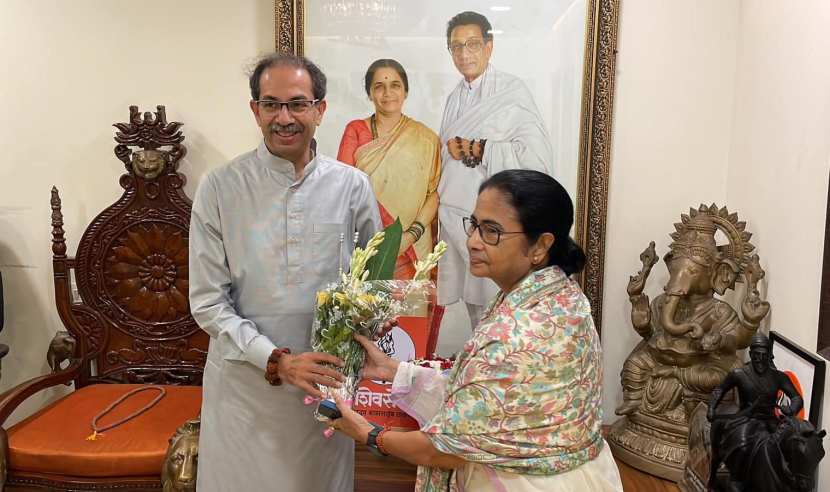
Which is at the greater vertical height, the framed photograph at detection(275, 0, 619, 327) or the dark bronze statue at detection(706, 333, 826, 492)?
the framed photograph at detection(275, 0, 619, 327)

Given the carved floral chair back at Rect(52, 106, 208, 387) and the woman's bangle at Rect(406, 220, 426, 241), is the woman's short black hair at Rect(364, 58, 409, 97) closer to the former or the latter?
the woman's bangle at Rect(406, 220, 426, 241)

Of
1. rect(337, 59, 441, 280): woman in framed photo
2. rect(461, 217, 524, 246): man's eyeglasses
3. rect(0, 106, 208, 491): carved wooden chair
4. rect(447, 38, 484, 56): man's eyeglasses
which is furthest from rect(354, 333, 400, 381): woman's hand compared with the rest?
rect(447, 38, 484, 56): man's eyeglasses

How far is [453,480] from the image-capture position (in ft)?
4.79

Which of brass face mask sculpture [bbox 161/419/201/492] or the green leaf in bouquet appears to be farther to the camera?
brass face mask sculpture [bbox 161/419/201/492]

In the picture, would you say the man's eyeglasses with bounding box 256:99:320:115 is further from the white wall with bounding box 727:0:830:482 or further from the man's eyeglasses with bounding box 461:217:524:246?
the white wall with bounding box 727:0:830:482

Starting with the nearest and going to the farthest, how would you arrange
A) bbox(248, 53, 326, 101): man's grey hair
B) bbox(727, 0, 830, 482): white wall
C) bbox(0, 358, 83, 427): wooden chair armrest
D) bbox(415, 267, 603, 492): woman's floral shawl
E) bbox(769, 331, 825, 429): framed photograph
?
bbox(415, 267, 603, 492): woman's floral shawl, bbox(248, 53, 326, 101): man's grey hair, bbox(769, 331, 825, 429): framed photograph, bbox(727, 0, 830, 482): white wall, bbox(0, 358, 83, 427): wooden chair armrest

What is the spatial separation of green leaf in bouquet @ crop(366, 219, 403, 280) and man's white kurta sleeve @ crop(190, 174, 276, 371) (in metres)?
0.37

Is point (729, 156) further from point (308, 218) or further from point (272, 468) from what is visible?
point (272, 468)

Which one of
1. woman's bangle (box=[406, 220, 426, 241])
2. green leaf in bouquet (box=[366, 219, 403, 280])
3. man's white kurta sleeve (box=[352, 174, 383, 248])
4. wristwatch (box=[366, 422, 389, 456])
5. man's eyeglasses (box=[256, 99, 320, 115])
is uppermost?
man's eyeglasses (box=[256, 99, 320, 115])

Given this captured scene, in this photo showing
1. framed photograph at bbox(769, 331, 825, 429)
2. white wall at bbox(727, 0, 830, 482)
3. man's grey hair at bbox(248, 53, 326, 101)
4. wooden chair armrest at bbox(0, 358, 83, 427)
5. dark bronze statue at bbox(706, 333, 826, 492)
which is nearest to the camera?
dark bronze statue at bbox(706, 333, 826, 492)

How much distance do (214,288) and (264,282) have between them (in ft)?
0.44

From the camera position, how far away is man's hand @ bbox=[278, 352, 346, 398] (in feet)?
5.23

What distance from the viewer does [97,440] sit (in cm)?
239

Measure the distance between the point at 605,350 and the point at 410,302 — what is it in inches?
65.2
